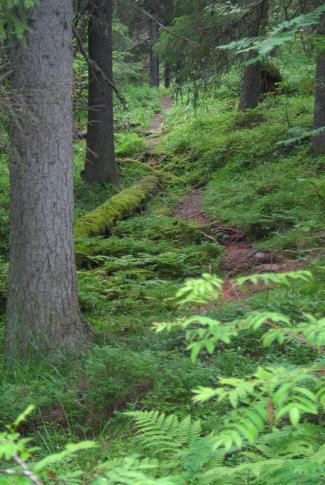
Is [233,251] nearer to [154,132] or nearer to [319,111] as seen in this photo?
[319,111]

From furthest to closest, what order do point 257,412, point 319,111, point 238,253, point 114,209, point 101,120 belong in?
point 101,120, point 319,111, point 114,209, point 238,253, point 257,412

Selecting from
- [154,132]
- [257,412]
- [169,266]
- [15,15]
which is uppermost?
[15,15]

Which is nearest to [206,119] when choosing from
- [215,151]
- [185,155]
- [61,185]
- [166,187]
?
[185,155]

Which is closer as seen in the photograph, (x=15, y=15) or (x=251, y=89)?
(x=15, y=15)

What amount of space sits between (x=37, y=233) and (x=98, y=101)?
9.52 metres

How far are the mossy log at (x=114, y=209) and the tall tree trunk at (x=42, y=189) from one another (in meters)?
4.61

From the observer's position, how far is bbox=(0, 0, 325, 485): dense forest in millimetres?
2295

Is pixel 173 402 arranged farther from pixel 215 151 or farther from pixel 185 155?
pixel 185 155

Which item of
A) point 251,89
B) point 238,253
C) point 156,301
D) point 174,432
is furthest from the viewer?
point 251,89

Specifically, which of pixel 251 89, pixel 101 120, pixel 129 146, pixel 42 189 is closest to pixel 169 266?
pixel 42 189

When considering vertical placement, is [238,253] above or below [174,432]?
below

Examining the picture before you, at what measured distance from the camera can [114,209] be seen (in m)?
11.7

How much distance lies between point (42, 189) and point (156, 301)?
251 centimetres

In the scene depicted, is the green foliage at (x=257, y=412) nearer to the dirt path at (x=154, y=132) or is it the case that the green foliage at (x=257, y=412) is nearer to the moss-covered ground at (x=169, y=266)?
the moss-covered ground at (x=169, y=266)
